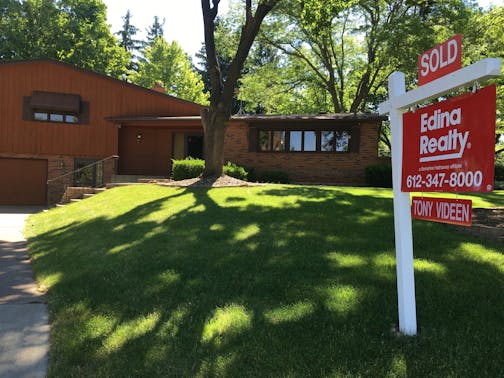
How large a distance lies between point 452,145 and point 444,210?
1.48ft

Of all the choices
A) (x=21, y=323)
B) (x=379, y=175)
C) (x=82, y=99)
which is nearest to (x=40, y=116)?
(x=82, y=99)

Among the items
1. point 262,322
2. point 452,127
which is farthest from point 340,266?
point 452,127

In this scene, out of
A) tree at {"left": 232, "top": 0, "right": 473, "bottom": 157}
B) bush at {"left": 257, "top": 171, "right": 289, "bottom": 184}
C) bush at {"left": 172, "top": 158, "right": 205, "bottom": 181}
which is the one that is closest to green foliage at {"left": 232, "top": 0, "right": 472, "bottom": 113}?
tree at {"left": 232, "top": 0, "right": 473, "bottom": 157}

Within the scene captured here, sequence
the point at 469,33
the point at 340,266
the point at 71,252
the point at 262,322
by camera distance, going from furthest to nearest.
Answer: the point at 469,33, the point at 71,252, the point at 340,266, the point at 262,322

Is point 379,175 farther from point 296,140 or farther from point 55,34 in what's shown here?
point 55,34

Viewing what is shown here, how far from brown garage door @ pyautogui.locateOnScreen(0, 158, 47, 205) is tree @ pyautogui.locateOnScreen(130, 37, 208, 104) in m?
17.2

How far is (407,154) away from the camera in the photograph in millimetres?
3432

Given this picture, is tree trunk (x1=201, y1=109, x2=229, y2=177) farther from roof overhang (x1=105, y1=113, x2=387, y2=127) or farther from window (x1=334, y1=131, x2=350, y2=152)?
window (x1=334, y1=131, x2=350, y2=152)

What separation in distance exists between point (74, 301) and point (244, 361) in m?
2.63

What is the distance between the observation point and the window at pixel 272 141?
64.4ft

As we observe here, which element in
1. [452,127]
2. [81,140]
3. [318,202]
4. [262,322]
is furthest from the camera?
[81,140]

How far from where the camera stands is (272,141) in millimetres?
19750

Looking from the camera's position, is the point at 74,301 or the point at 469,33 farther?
the point at 469,33

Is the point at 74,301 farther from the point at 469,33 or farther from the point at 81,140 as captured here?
the point at 469,33
